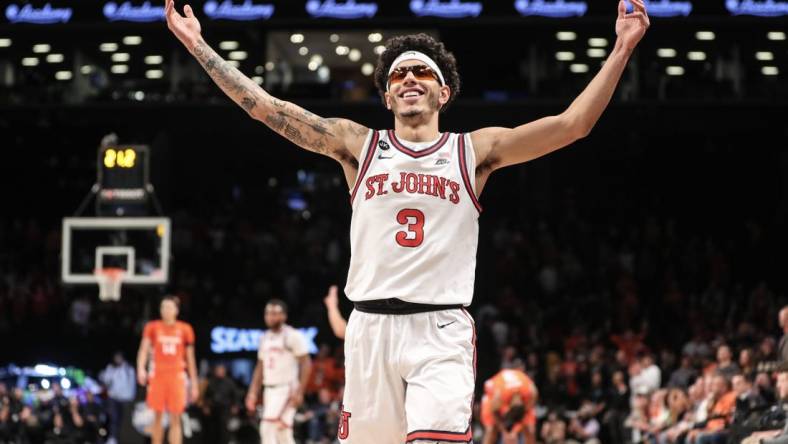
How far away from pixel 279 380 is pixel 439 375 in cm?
806

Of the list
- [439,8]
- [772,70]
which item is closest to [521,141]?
[439,8]

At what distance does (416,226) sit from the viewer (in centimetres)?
505

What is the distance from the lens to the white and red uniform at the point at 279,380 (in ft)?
41.3

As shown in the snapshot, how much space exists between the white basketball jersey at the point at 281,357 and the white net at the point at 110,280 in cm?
469

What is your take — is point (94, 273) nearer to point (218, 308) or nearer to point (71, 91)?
point (218, 308)

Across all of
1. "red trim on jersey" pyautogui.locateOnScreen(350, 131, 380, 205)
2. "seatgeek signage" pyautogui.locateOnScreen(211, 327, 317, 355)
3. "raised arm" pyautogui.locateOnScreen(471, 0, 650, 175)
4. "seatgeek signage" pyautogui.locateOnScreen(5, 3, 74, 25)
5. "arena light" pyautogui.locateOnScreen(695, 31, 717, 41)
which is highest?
"seatgeek signage" pyautogui.locateOnScreen(5, 3, 74, 25)

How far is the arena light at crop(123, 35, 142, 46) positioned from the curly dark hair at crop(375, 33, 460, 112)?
20193 mm

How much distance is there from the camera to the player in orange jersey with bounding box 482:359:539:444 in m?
12.4

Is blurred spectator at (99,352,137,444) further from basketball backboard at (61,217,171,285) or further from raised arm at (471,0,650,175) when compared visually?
raised arm at (471,0,650,175)

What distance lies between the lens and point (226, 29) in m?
24.1

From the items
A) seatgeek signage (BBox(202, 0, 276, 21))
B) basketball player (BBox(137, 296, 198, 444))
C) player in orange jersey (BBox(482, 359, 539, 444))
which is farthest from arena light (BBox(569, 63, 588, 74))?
basketball player (BBox(137, 296, 198, 444))

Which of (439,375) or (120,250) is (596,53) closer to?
(120,250)

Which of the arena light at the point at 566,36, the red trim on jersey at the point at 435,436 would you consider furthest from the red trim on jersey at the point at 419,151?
the arena light at the point at 566,36

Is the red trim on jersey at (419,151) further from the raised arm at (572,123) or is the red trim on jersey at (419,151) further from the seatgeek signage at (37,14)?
the seatgeek signage at (37,14)
